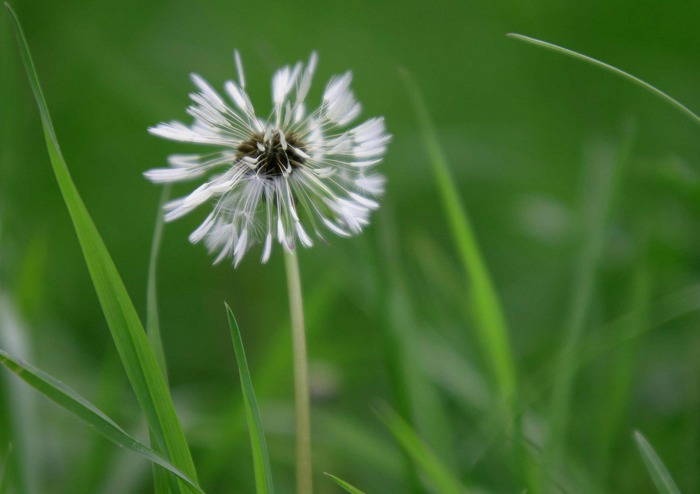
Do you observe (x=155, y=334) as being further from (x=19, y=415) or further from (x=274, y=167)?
(x=19, y=415)

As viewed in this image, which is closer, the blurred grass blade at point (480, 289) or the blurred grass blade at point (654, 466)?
the blurred grass blade at point (654, 466)

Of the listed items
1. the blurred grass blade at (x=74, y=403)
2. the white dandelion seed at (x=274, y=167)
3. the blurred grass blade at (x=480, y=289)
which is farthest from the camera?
the blurred grass blade at (x=480, y=289)

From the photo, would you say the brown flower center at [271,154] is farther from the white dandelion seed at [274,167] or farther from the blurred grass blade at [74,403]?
the blurred grass blade at [74,403]

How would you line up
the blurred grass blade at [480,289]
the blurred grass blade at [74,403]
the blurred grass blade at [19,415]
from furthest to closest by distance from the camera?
1. the blurred grass blade at [480,289]
2. the blurred grass blade at [19,415]
3. the blurred grass blade at [74,403]

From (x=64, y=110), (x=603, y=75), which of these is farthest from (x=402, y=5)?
(x=64, y=110)

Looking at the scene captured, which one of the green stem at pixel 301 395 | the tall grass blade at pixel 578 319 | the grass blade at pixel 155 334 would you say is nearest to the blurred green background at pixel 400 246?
the tall grass blade at pixel 578 319

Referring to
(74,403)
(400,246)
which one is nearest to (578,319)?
(74,403)

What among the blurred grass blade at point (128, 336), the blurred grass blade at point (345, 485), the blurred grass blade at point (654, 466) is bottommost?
the blurred grass blade at point (345, 485)
